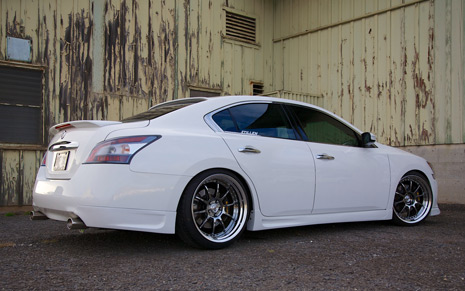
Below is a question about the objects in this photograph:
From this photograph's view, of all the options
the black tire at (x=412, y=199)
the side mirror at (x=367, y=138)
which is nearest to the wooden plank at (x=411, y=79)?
the black tire at (x=412, y=199)

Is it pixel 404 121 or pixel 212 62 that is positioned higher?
pixel 212 62

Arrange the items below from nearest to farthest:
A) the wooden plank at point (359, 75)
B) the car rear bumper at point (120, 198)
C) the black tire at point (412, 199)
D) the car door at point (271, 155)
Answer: the car rear bumper at point (120, 198) < the car door at point (271, 155) < the black tire at point (412, 199) < the wooden plank at point (359, 75)

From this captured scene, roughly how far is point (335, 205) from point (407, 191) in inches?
52.7

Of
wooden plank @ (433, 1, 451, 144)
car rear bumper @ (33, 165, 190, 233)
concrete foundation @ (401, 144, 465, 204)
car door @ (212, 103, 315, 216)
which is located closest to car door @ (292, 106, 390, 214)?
car door @ (212, 103, 315, 216)

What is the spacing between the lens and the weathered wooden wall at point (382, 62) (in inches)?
335

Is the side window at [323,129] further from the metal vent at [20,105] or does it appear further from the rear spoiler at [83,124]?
the metal vent at [20,105]

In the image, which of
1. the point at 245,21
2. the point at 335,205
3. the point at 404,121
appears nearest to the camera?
the point at 335,205

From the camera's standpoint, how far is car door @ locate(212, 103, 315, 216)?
13.9 ft

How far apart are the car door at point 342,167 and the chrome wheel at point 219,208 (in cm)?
93

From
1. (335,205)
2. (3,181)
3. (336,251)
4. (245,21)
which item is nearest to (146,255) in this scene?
(336,251)

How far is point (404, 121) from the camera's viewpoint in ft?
29.9

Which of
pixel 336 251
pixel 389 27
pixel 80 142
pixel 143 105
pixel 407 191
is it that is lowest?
pixel 336 251

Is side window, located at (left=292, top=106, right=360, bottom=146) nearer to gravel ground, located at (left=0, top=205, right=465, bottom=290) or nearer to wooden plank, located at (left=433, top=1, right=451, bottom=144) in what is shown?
gravel ground, located at (left=0, top=205, right=465, bottom=290)

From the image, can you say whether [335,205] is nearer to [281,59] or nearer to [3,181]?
[3,181]
